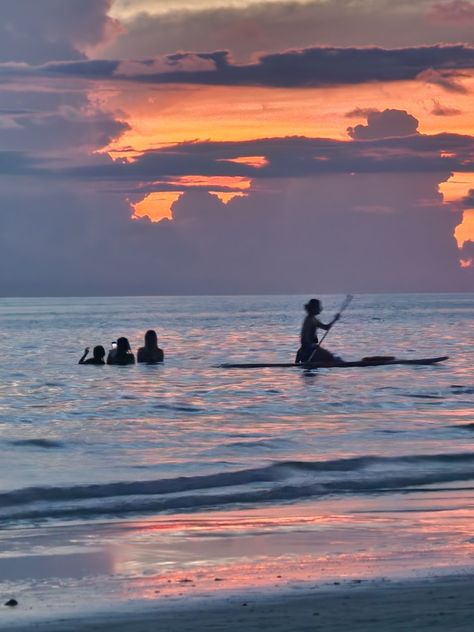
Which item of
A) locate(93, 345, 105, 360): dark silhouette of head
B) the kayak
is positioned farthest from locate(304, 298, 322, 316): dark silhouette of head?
locate(93, 345, 105, 360): dark silhouette of head

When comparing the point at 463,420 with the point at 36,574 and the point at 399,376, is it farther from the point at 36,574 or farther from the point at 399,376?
the point at 36,574

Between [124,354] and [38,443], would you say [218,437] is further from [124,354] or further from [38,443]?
[124,354]

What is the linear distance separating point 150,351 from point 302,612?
30.7m

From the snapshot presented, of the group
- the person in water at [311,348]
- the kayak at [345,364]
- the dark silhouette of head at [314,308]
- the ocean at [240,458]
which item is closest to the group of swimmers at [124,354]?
the ocean at [240,458]

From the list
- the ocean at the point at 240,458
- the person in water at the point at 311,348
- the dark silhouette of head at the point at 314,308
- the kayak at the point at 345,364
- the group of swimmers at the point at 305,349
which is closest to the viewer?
the ocean at the point at 240,458

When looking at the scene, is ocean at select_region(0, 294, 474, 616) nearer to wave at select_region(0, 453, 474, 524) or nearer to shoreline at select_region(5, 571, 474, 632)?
wave at select_region(0, 453, 474, 524)

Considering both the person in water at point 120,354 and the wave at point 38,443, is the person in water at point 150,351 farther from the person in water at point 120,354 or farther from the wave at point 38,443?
the wave at point 38,443

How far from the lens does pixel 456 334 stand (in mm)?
66438

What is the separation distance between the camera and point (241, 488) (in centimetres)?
1397

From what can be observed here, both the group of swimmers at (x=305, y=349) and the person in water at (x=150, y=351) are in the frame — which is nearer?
the group of swimmers at (x=305, y=349)

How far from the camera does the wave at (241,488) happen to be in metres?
12.5

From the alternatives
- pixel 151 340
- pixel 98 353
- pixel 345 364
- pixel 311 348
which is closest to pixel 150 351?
pixel 151 340

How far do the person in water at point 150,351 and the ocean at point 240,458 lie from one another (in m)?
2.20

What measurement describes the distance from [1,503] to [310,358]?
1840cm
